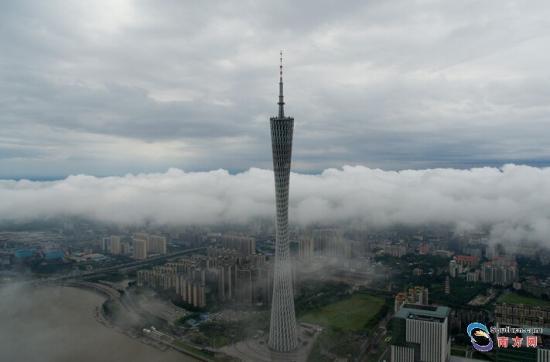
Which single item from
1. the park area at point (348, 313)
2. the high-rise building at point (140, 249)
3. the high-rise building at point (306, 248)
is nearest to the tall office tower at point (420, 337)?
the park area at point (348, 313)

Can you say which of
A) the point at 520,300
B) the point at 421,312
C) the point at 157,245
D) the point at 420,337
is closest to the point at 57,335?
the point at 420,337

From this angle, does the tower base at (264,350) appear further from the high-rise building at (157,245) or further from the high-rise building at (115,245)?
the high-rise building at (115,245)

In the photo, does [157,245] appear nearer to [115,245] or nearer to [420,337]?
[115,245]

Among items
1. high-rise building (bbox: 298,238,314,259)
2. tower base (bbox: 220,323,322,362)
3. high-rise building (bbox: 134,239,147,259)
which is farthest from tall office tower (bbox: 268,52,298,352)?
high-rise building (bbox: 134,239,147,259)

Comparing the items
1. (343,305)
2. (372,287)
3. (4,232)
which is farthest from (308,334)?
(4,232)

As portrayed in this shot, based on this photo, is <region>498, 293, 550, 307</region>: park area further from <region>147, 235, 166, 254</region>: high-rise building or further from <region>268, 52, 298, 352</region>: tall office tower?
<region>147, 235, 166, 254</region>: high-rise building

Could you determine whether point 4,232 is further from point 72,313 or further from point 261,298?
point 261,298

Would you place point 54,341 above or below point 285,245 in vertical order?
below
